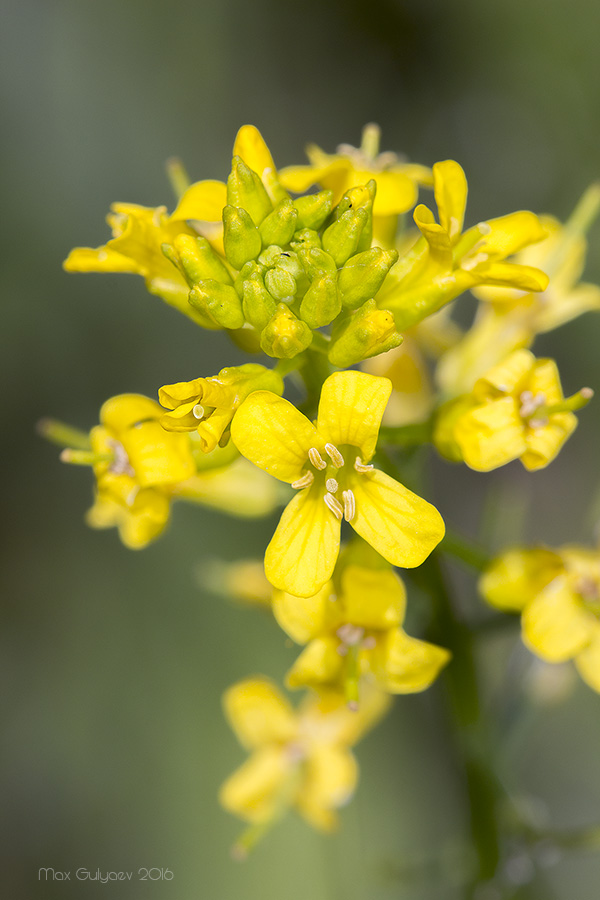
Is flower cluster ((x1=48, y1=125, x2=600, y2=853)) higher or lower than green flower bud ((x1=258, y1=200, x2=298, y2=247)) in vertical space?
lower

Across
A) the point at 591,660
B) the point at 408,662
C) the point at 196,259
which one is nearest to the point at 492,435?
the point at 408,662

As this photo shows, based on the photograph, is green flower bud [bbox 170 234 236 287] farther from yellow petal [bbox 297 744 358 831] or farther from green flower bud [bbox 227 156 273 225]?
yellow petal [bbox 297 744 358 831]

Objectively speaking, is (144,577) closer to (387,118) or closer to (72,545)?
(72,545)

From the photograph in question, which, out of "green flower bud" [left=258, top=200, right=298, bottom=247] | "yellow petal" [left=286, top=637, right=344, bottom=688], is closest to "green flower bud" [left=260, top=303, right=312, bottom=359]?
"green flower bud" [left=258, top=200, right=298, bottom=247]

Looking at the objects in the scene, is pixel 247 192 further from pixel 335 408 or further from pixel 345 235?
pixel 335 408

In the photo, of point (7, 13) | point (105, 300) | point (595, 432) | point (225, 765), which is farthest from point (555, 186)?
point (225, 765)

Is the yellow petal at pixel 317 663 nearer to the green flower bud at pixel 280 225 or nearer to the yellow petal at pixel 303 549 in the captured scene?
the yellow petal at pixel 303 549

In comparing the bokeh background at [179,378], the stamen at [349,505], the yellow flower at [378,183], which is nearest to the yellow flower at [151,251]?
the yellow flower at [378,183]
